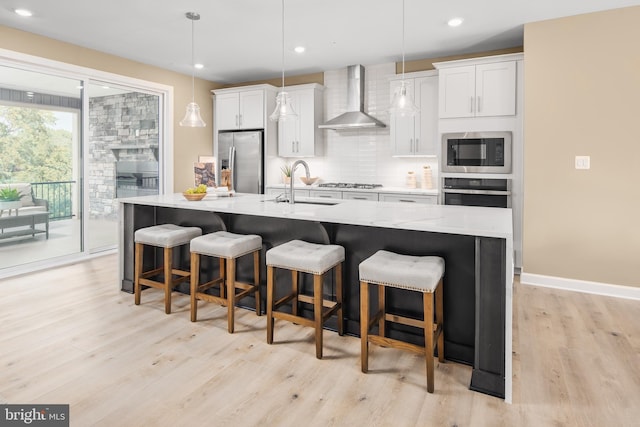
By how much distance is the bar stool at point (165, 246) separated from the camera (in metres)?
3.19

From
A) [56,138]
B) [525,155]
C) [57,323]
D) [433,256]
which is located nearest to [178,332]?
[57,323]

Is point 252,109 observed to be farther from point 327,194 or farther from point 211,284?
point 211,284

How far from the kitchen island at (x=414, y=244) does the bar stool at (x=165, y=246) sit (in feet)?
0.71

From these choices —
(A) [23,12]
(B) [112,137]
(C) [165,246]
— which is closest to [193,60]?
(B) [112,137]

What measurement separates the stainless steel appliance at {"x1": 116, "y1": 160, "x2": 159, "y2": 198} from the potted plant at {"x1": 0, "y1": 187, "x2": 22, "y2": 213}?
1191 mm

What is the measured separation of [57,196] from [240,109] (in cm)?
271

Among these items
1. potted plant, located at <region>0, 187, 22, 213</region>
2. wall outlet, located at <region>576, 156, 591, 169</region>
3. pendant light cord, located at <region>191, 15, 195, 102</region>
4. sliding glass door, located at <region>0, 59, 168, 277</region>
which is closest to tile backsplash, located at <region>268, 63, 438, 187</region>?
wall outlet, located at <region>576, 156, 591, 169</region>

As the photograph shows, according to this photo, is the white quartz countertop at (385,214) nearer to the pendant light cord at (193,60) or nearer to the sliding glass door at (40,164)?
the sliding glass door at (40,164)

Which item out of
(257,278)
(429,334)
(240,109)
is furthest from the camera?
(240,109)

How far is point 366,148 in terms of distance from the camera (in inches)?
228

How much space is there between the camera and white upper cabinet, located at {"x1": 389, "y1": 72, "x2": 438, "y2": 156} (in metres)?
4.94

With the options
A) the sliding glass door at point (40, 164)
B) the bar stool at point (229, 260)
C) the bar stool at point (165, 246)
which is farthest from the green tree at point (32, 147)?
the bar stool at point (229, 260)

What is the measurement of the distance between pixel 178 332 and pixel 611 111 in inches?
161

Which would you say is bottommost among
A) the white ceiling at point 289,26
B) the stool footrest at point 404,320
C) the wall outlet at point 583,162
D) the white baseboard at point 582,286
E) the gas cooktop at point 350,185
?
the white baseboard at point 582,286
